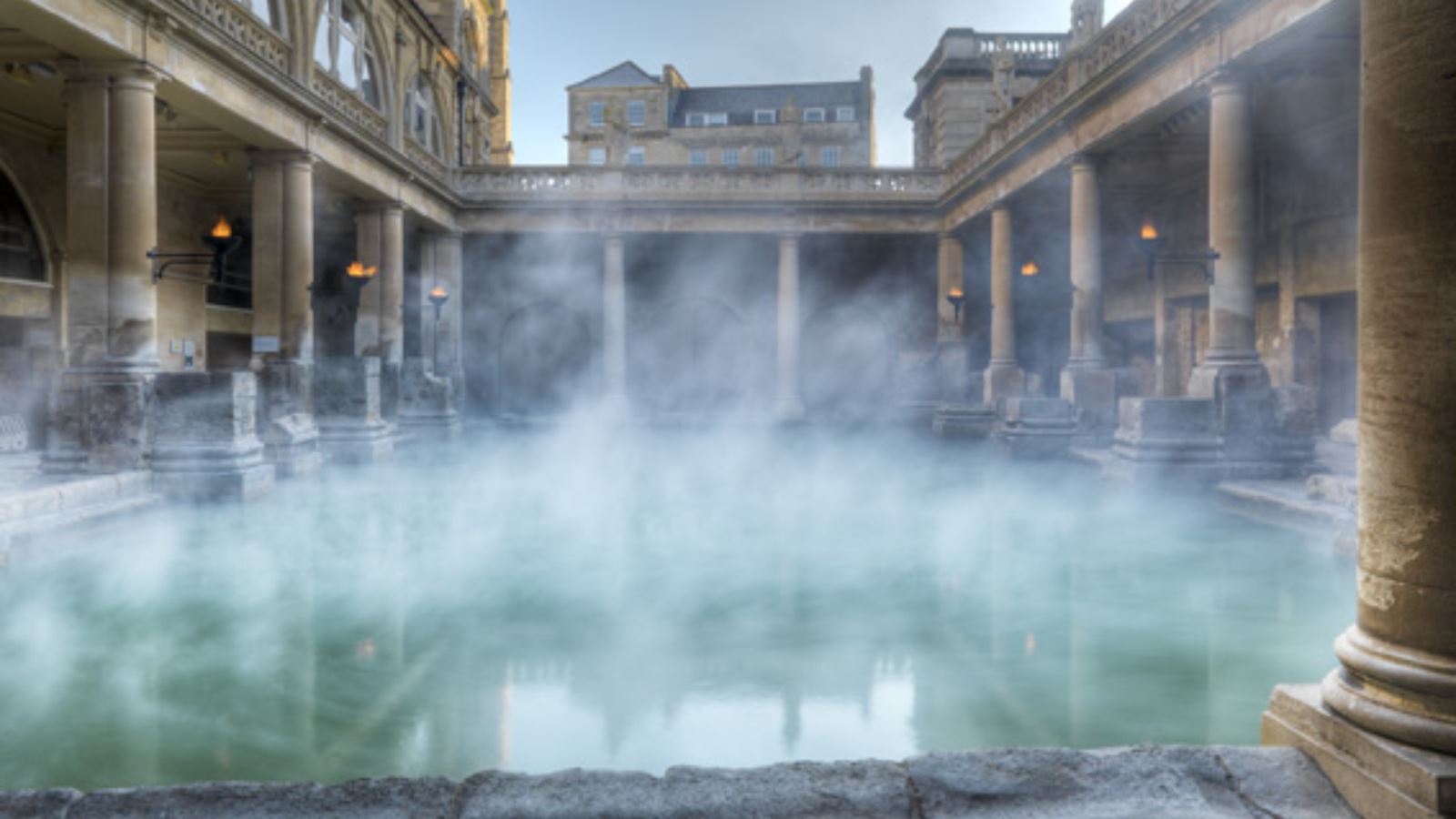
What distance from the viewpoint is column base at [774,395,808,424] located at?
2250 cm

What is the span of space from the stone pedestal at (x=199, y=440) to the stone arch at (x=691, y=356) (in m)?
16.8

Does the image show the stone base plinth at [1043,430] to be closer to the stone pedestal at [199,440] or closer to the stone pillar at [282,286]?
the stone pillar at [282,286]

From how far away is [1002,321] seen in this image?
1892 centimetres

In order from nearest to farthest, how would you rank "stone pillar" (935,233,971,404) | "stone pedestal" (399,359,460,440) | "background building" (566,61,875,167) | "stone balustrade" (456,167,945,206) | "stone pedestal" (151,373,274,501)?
"stone pedestal" (151,373,274,501), "stone pedestal" (399,359,460,440), "stone balustrade" (456,167,945,206), "stone pillar" (935,233,971,404), "background building" (566,61,875,167)

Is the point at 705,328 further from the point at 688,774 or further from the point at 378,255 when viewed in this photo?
the point at 688,774

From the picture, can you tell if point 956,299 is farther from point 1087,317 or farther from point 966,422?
point 1087,317

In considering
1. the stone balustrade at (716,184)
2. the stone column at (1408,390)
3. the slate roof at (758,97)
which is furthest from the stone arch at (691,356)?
the slate roof at (758,97)

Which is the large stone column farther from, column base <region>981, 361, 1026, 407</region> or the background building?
the background building

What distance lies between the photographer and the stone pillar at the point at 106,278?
928 centimetres

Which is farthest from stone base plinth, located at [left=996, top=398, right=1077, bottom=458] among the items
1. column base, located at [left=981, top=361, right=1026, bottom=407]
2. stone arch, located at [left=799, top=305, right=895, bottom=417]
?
stone arch, located at [left=799, top=305, right=895, bottom=417]

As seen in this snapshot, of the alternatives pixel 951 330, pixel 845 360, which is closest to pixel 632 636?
pixel 951 330

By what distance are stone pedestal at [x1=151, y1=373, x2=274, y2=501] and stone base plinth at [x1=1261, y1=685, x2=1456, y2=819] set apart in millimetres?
9748

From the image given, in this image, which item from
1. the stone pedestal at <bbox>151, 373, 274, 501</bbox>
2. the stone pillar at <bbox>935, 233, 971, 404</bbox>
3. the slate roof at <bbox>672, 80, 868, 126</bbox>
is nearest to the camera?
the stone pedestal at <bbox>151, 373, 274, 501</bbox>

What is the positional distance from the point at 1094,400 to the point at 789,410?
888 cm
